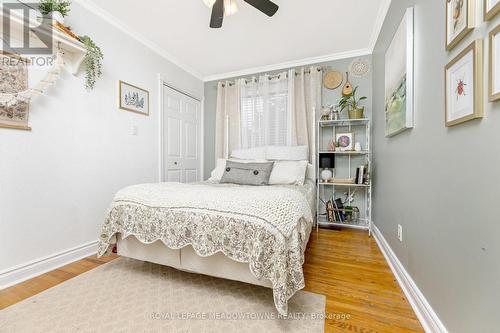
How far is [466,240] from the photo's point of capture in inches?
37.5

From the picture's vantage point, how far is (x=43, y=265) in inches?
73.9

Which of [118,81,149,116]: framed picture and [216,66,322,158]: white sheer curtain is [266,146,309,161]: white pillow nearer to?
[216,66,322,158]: white sheer curtain

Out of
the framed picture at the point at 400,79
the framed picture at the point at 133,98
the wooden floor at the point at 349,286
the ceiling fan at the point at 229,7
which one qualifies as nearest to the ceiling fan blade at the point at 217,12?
the ceiling fan at the point at 229,7

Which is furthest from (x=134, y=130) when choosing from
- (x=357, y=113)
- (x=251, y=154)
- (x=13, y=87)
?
(x=357, y=113)

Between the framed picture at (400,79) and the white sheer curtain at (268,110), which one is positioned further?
the white sheer curtain at (268,110)

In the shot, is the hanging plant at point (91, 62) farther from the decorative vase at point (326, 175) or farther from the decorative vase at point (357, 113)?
the decorative vase at point (357, 113)

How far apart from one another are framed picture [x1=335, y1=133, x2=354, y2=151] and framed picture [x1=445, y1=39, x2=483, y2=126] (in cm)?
198

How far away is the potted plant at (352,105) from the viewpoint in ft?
9.68

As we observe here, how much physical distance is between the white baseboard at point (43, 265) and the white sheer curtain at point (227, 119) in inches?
87.7

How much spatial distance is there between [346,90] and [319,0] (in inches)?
52.1

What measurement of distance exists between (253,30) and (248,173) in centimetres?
167

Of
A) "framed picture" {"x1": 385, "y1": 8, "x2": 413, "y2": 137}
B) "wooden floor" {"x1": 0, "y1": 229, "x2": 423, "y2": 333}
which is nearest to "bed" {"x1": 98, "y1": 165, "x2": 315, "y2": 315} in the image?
"wooden floor" {"x1": 0, "y1": 229, "x2": 423, "y2": 333}

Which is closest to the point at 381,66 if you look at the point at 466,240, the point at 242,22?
the point at 242,22

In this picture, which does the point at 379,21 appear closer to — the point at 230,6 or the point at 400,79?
the point at 400,79
